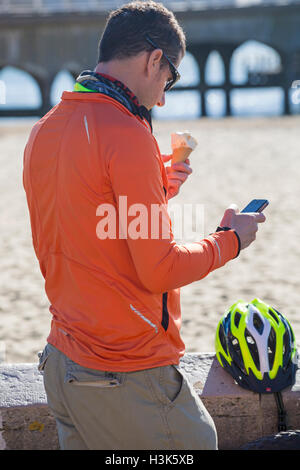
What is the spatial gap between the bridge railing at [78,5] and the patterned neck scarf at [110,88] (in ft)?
116

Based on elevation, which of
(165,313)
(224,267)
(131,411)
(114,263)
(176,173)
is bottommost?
(224,267)

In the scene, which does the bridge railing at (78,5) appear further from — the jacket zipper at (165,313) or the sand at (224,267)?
the jacket zipper at (165,313)

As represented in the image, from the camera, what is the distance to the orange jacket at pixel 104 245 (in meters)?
1.76

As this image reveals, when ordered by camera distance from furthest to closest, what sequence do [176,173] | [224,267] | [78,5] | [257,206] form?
1. [78,5]
2. [224,267]
3. [176,173]
4. [257,206]

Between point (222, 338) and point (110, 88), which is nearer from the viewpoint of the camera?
point (110, 88)

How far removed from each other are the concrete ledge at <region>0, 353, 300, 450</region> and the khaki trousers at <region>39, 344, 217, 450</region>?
1.13 m

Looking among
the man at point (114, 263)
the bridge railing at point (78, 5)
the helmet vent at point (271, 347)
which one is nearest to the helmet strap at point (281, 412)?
the helmet vent at point (271, 347)

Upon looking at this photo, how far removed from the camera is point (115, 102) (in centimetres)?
184

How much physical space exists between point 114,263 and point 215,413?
5.06ft

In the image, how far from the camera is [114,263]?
6.16ft

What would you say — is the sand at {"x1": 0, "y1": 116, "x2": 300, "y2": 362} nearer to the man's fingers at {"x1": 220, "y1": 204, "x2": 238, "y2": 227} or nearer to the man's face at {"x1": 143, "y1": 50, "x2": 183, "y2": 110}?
the man's fingers at {"x1": 220, "y1": 204, "x2": 238, "y2": 227}

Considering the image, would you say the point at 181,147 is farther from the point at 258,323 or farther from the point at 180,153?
the point at 258,323

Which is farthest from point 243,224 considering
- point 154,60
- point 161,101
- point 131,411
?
point 131,411

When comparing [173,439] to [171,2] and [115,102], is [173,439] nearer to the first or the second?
[115,102]
